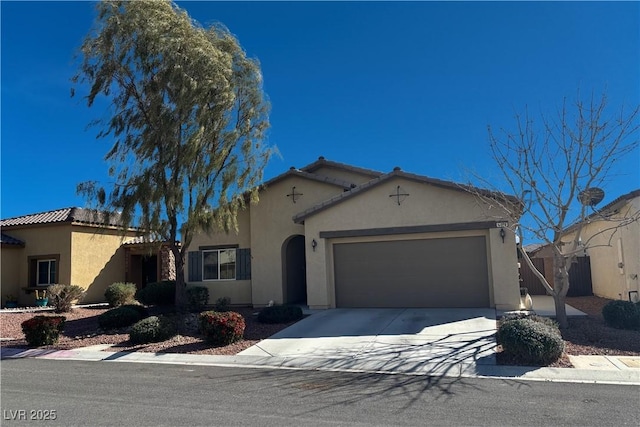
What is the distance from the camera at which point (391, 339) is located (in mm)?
11570

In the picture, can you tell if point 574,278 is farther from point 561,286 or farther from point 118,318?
point 118,318

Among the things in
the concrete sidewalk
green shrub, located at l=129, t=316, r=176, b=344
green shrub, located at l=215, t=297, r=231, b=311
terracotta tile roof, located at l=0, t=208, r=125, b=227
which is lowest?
the concrete sidewalk

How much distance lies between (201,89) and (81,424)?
10.4 m

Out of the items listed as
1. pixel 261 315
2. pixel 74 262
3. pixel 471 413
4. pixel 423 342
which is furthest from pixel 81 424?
pixel 74 262

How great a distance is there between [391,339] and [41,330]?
9.22m

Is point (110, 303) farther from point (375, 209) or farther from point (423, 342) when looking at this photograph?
point (423, 342)

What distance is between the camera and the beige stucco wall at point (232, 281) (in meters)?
18.8

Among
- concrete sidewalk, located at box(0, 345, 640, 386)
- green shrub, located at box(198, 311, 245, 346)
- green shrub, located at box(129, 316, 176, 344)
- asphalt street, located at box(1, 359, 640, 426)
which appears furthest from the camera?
green shrub, located at box(129, 316, 176, 344)

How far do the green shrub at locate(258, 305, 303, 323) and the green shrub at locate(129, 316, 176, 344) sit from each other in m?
2.90

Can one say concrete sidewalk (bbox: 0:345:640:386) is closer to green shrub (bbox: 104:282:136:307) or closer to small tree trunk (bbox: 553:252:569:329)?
small tree trunk (bbox: 553:252:569:329)

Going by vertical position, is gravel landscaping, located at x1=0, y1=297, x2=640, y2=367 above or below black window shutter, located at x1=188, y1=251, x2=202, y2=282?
below

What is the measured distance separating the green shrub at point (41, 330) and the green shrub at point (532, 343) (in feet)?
37.2

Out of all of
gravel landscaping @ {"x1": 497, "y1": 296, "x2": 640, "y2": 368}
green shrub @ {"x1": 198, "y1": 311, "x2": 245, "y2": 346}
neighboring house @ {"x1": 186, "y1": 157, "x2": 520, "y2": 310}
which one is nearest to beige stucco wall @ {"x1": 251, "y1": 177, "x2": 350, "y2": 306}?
neighboring house @ {"x1": 186, "y1": 157, "x2": 520, "y2": 310}

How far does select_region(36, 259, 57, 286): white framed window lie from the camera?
920 inches
